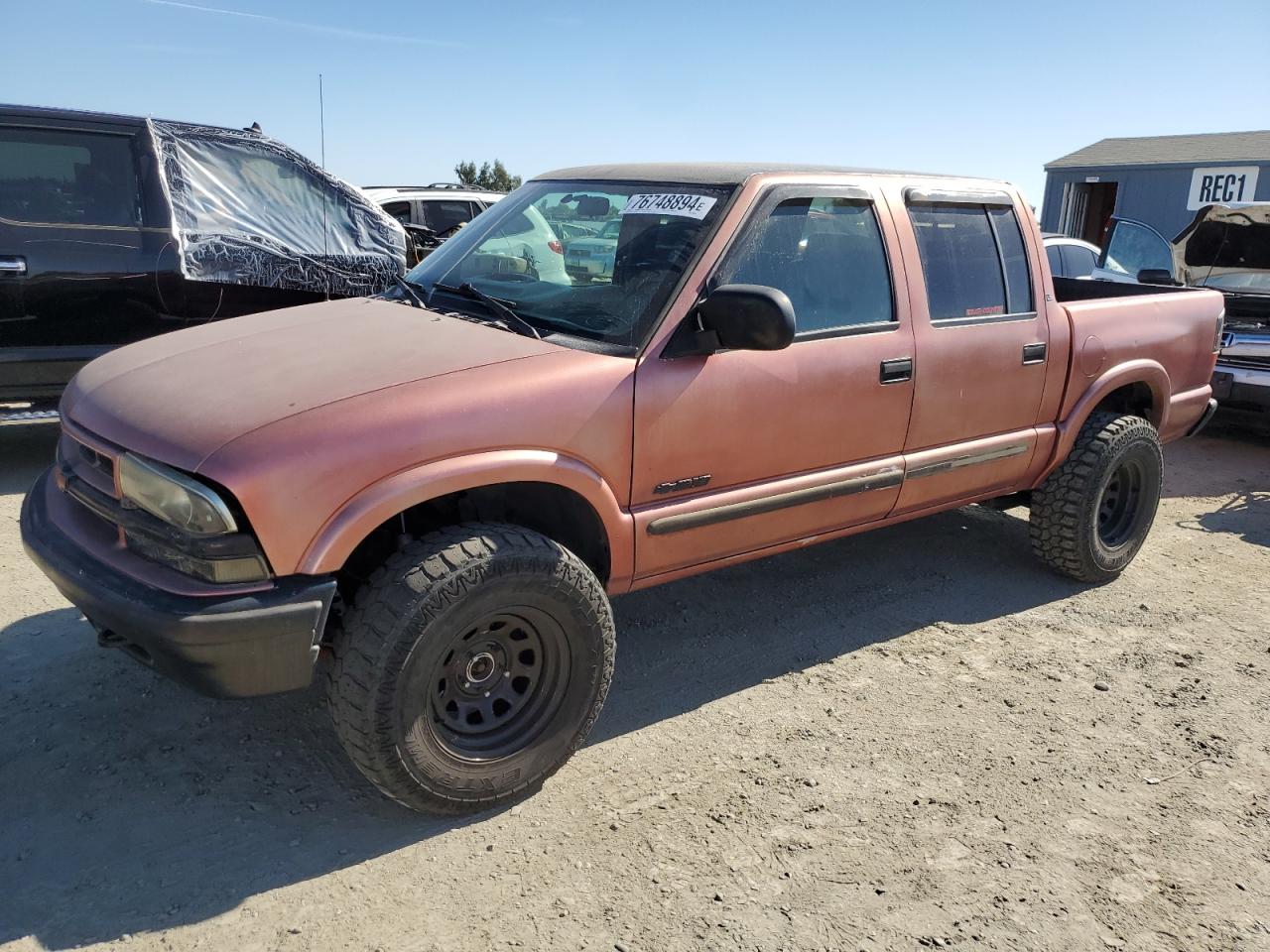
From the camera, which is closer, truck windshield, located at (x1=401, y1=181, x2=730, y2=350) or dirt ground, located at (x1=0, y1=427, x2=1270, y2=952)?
dirt ground, located at (x1=0, y1=427, x2=1270, y2=952)

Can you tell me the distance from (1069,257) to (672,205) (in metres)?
7.33

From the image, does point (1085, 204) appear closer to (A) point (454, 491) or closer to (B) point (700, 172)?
(B) point (700, 172)

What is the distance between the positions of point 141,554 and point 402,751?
0.89 meters

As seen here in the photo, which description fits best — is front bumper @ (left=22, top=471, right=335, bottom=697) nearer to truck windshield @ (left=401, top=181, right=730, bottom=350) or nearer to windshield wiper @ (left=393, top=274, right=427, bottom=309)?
truck windshield @ (left=401, top=181, right=730, bottom=350)

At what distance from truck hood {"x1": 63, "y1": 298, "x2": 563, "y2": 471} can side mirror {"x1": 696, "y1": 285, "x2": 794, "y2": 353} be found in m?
0.53

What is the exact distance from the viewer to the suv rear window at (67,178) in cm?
546

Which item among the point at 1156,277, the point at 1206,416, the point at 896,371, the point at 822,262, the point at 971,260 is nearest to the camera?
the point at 822,262

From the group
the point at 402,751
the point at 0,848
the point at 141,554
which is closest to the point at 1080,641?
the point at 402,751

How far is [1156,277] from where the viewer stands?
820 centimetres

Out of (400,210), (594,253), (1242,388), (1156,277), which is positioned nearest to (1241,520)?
(1242,388)

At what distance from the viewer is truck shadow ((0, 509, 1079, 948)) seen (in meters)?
2.56

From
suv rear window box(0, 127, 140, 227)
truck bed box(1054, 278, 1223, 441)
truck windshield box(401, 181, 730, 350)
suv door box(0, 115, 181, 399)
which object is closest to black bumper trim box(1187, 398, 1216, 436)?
truck bed box(1054, 278, 1223, 441)

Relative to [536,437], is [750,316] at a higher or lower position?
higher

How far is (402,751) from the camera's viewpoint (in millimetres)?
2688
